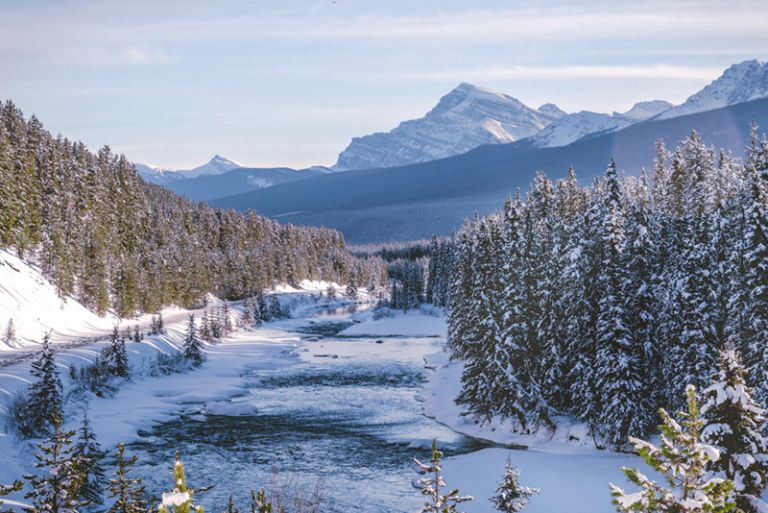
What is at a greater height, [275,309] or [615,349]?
[615,349]

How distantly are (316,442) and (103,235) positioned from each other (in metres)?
53.7

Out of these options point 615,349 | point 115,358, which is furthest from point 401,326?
point 615,349

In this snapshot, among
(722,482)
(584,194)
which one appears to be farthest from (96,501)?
(584,194)

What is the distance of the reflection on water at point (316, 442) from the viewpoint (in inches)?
1001

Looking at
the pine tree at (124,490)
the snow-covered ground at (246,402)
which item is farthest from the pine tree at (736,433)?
the pine tree at (124,490)

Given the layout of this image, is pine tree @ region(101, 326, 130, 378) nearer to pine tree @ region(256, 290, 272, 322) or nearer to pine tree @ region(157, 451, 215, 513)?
pine tree @ region(157, 451, 215, 513)

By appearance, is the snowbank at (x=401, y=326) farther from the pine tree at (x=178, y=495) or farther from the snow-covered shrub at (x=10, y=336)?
the pine tree at (x=178, y=495)

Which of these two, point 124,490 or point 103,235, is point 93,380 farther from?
point 103,235

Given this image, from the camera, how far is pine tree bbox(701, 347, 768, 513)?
501 inches

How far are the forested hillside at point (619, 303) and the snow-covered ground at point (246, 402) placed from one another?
2.57m

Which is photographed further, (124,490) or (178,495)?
(124,490)

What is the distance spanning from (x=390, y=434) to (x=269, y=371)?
24.7 meters

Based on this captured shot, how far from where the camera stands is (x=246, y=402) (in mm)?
42406

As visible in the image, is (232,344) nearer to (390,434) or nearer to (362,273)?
(390,434)
